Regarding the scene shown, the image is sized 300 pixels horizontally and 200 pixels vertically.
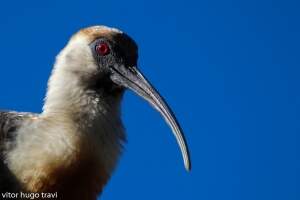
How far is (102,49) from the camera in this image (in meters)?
11.2

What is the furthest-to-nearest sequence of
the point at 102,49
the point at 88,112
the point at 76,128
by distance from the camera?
the point at 102,49 → the point at 88,112 → the point at 76,128

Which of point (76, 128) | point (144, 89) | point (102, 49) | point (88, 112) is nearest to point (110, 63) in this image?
point (102, 49)

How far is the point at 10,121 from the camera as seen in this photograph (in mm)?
10336

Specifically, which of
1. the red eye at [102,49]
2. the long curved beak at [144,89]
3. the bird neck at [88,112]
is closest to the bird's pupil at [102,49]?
the red eye at [102,49]

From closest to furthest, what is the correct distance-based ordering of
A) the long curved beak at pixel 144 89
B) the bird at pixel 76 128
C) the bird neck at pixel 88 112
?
the bird at pixel 76 128
the bird neck at pixel 88 112
the long curved beak at pixel 144 89

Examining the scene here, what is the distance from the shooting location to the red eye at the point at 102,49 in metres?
11.1

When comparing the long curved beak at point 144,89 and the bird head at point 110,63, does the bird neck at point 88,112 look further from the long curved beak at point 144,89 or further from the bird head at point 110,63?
the long curved beak at point 144,89

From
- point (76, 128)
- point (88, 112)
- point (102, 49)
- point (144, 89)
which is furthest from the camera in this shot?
point (102, 49)

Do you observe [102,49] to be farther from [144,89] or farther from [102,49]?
[144,89]

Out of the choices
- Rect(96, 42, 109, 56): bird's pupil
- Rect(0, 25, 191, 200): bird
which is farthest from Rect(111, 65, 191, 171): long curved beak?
Rect(96, 42, 109, 56): bird's pupil

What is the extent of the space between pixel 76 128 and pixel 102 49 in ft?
4.34

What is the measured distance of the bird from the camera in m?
10.1

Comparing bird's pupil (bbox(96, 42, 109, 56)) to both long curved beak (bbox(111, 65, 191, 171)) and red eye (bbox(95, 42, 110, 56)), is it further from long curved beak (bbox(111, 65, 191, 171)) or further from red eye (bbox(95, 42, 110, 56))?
long curved beak (bbox(111, 65, 191, 171))

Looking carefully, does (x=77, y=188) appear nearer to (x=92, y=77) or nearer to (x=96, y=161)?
(x=96, y=161)
